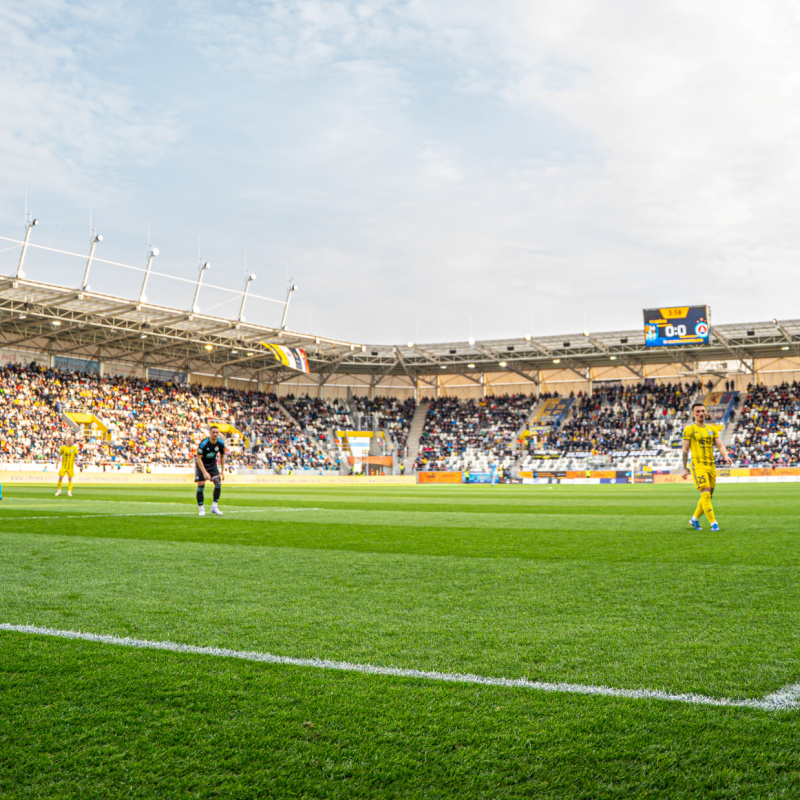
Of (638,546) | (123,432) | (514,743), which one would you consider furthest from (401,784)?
(123,432)

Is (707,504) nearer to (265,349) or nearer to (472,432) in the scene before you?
(265,349)

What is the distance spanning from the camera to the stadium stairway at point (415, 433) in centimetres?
6731

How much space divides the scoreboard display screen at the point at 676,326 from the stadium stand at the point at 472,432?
1546 cm

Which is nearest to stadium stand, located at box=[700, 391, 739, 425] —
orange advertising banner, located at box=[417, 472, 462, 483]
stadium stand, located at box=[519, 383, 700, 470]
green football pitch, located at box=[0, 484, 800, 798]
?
stadium stand, located at box=[519, 383, 700, 470]

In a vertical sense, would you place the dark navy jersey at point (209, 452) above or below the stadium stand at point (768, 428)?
below

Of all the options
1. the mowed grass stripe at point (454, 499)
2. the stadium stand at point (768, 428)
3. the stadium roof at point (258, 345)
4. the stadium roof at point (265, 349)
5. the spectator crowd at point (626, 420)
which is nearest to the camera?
the mowed grass stripe at point (454, 499)

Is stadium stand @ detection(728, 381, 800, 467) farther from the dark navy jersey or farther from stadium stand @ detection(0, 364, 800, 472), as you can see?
the dark navy jersey

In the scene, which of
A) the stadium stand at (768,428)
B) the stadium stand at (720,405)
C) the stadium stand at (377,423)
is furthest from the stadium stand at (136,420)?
the stadium stand at (768,428)

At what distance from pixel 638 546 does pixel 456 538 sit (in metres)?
2.75

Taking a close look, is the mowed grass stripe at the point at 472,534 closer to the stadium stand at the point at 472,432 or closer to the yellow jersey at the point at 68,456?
the yellow jersey at the point at 68,456

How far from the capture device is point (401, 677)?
3838 mm

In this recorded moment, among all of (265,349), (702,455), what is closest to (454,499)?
(702,455)

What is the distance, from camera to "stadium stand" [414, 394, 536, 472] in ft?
208

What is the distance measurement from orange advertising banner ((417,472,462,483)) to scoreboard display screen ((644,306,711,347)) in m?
17.1
